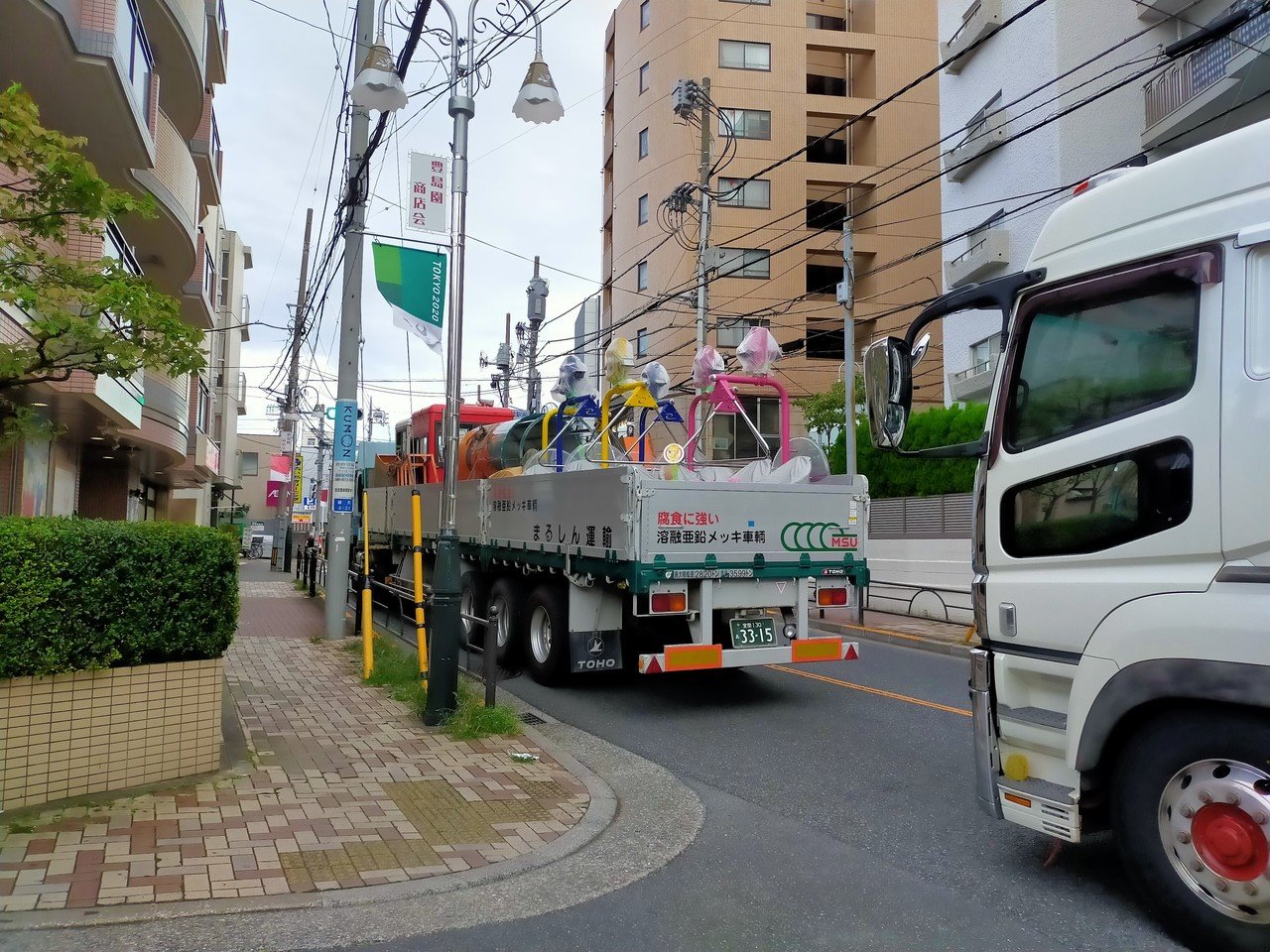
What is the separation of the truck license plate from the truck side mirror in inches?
164

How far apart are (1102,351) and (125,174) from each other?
12527 mm

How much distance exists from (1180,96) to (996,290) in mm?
15619

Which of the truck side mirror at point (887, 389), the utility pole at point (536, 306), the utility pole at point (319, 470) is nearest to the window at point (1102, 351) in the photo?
the truck side mirror at point (887, 389)

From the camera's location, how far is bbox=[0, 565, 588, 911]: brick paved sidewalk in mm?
4281

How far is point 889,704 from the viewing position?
886cm

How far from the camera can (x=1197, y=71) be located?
52.9ft

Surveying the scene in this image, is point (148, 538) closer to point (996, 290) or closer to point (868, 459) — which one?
point (996, 290)

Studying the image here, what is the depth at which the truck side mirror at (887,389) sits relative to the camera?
449 centimetres

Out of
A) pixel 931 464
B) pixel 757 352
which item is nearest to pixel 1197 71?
pixel 931 464

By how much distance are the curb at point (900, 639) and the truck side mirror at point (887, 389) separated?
Result: 312 inches

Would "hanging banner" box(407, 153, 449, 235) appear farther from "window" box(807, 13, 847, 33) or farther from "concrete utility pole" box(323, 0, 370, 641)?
"window" box(807, 13, 847, 33)

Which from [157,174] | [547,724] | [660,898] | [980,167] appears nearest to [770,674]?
[547,724]

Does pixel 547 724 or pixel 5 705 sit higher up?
pixel 5 705

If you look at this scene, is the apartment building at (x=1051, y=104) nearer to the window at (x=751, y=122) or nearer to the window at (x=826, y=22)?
the window at (x=751, y=122)
